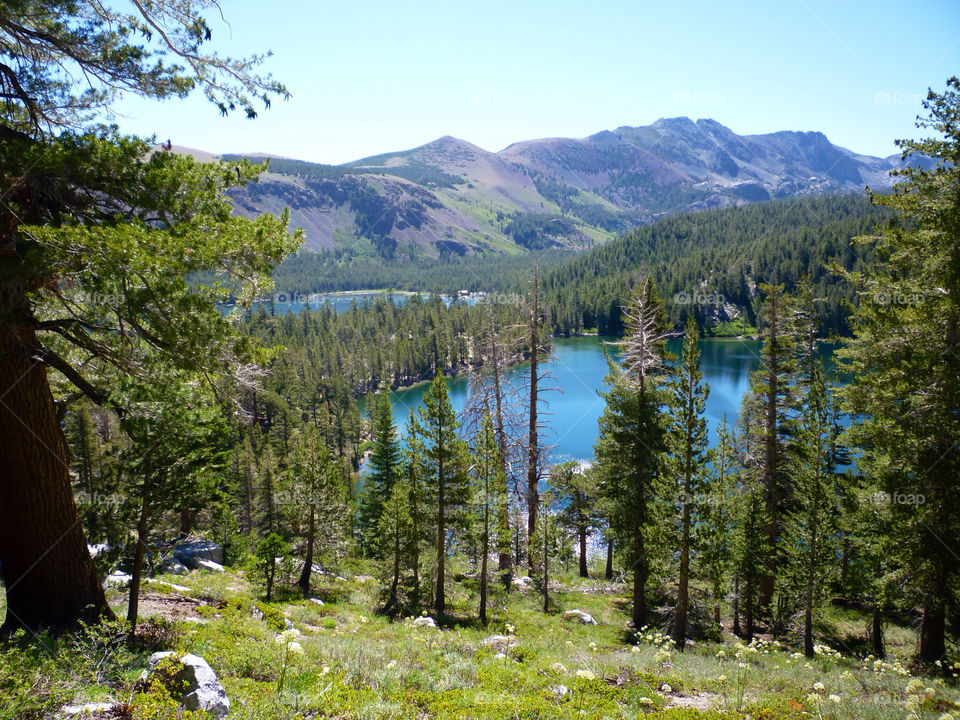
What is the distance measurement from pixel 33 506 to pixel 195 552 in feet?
59.0

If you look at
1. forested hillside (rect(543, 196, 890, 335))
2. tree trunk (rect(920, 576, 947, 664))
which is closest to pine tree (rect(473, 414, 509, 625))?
tree trunk (rect(920, 576, 947, 664))

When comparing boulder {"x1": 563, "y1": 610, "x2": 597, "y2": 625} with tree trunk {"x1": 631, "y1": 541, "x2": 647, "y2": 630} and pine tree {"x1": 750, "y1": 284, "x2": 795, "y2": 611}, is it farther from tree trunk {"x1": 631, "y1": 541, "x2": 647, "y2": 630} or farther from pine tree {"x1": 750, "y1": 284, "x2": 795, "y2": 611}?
pine tree {"x1": 750, "y1": 284, "x2": 795, "y2": 611}

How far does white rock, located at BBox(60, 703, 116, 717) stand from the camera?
4.94m

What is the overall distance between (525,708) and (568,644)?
8918 millimetres

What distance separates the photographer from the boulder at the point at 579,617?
18.8m

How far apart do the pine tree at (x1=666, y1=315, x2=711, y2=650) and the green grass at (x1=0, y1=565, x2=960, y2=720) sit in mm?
3530

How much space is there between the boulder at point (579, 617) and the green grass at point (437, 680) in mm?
5013

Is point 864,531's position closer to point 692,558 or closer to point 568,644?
point 692,558

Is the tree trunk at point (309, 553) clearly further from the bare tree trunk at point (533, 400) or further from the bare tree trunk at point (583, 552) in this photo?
the bare tree trunk at point (583, 552)

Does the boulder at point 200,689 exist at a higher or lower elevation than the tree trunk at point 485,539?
higher

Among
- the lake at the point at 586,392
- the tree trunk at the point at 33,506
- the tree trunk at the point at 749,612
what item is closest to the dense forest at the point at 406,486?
the tree trunk at the point at 33,506

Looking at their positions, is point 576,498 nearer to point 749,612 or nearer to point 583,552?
point 583,552

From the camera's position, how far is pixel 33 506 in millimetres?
7422

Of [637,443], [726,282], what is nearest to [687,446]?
[637,443]
